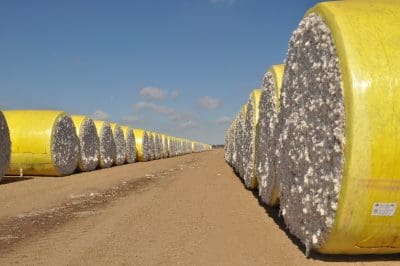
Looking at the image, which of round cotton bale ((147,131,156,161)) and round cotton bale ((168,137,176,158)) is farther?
round cotton bale ((168,137,176,158))

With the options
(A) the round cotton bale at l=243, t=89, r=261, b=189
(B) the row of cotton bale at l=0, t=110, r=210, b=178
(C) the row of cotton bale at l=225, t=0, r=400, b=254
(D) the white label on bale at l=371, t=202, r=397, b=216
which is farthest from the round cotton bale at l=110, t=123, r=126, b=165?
(D) the white label on bale at l=371, t=202, r=397, b=216

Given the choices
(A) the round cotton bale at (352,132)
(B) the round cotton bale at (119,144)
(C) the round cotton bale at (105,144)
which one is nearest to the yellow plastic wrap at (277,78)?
(A) the round cotton bale at (352,132)

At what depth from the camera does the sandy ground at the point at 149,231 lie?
414 centimetres

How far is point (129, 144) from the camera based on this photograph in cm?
2580

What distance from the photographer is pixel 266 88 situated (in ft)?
24.0

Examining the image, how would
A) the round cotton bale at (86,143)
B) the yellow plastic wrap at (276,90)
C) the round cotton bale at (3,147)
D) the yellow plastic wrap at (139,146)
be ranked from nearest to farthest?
the yellow plastic wrap at (276,90), the round cotton bale at (3,147), the round cotton bale at (86,143), the yellow plastic wrap at (139,146)

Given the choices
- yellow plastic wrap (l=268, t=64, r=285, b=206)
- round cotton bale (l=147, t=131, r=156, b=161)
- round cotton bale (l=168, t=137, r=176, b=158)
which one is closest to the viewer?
yellow plastic wrap (l=268, t=64, r=285, b=206)

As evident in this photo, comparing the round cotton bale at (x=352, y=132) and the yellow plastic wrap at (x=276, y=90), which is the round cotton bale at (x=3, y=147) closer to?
the yellow plastic wrap at (x=276, y=90)

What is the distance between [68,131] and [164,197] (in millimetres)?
7612

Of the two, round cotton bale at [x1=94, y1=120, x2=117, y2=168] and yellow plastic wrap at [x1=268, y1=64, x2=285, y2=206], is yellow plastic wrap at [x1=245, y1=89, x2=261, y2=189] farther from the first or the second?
round cotton bale at [x1=94, y1=120, x2=117, y2=168]

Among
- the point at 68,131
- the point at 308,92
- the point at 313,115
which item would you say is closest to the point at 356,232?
the point at 313,115

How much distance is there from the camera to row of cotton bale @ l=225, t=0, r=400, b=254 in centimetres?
337

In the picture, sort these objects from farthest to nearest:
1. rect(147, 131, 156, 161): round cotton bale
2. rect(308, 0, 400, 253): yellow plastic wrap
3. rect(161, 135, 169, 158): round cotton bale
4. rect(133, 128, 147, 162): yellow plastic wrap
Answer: rect(161, 135, 169, 158): round cotton bale
rect(147, 131, 156, 161): round cotton bale
rect(133, 128, 147, 162): yellow plastic wrap
rect(308, 0, 400, 253): yellow plastic wrap

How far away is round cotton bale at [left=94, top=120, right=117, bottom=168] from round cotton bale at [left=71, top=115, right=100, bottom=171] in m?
0.73
